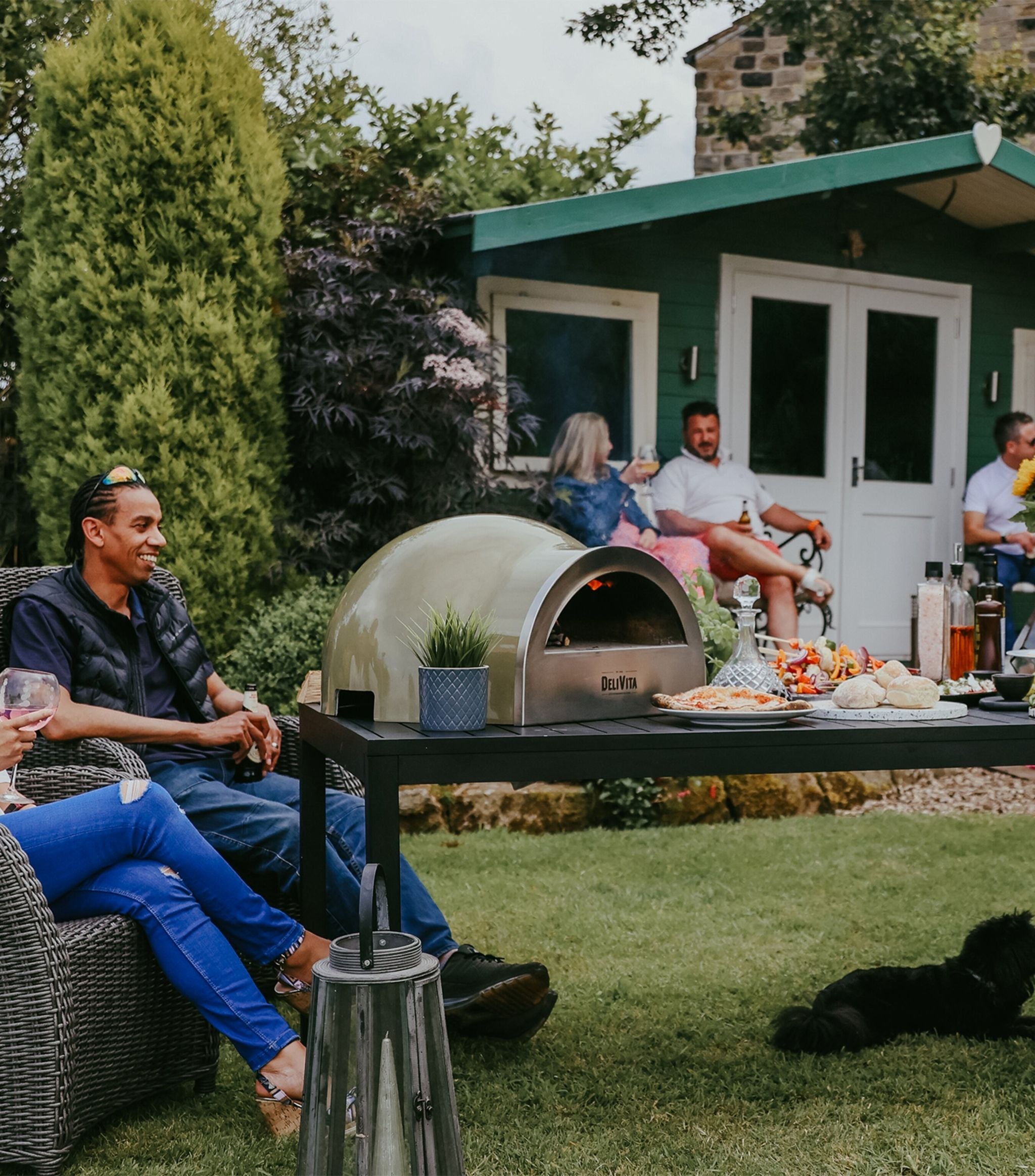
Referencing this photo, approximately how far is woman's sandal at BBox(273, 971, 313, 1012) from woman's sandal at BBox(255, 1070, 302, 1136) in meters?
0.22

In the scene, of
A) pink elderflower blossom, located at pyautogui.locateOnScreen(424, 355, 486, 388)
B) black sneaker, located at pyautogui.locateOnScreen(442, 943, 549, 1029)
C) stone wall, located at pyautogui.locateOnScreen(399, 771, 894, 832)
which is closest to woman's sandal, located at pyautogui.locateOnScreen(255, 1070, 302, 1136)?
black sneaker, located at pyautogui.locateOnScreen(442, 943, 549, 1029)

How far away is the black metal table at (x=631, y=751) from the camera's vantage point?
7.10 feet

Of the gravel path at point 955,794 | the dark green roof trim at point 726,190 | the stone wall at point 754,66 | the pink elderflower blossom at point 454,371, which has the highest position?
the stone wall at point 754,66

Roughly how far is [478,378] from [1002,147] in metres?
3.32

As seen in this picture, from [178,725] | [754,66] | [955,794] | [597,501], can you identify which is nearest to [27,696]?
[178,725]

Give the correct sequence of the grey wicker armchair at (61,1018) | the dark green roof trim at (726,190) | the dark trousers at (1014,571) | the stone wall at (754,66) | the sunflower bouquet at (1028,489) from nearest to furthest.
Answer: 1. the grey wicker armchair at (61,1018)
2. the sunflower bouquet at (1028,489)
3. the dark green roof trim at (726,190)
4. the dark trousers at (1014,571)
5. the stone wall at (754,66)

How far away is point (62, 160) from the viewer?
5.81 m

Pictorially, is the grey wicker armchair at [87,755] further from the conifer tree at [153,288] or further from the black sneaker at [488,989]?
the conifer tree at [153,288]

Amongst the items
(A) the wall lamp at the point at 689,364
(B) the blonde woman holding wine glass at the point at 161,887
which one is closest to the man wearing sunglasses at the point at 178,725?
(B) the blonde woman holding wine glass at the point at 161,887

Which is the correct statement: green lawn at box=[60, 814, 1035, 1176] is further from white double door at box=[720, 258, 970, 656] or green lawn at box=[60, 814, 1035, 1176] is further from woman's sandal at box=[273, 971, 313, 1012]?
white double door at box=[720, 258, 970, 656]

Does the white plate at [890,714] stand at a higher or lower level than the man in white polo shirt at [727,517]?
lower

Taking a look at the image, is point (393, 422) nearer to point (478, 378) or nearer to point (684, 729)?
point (478, 378)

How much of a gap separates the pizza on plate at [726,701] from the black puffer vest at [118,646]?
4.26ft

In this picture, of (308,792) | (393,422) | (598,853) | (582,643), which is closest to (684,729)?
(582,643)
